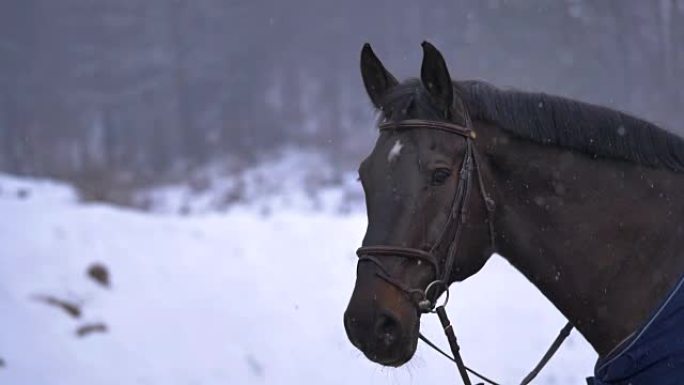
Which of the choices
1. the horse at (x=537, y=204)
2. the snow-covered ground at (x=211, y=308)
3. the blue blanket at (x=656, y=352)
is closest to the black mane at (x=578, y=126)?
the horse at (x=537, y=204)

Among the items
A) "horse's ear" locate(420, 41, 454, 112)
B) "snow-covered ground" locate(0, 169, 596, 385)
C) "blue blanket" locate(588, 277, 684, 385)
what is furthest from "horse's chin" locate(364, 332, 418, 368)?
"snow-covered ground" locate(0, 169, 596, 385)

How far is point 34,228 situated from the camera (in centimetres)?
961

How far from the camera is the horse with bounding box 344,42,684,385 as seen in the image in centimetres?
267

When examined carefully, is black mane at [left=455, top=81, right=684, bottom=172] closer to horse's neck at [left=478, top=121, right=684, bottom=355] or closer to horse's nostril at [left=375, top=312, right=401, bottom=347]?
horse's neck at [left=478, top=121, right=684, bottom=355]

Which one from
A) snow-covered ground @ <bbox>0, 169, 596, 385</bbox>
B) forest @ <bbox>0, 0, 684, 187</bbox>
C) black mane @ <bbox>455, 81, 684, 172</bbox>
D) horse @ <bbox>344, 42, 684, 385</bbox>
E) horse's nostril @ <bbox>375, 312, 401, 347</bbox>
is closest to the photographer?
horse's nostril @ <bbox>375, 312, 401, 347</bbox>

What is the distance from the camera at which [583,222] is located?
2.88 meters

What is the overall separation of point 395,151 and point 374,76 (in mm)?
→ 387

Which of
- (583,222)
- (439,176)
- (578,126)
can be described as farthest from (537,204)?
(439,176)

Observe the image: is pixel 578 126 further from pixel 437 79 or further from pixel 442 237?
pixel 442 237

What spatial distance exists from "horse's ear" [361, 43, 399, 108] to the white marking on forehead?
277 millimetres

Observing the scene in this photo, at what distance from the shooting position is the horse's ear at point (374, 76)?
2.97 m

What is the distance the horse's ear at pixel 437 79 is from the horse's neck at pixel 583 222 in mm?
200

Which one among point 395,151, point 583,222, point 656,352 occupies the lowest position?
point 656,352

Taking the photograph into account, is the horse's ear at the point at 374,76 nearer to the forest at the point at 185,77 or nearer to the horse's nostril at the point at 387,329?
the horse's nostril at the point at 387,329
